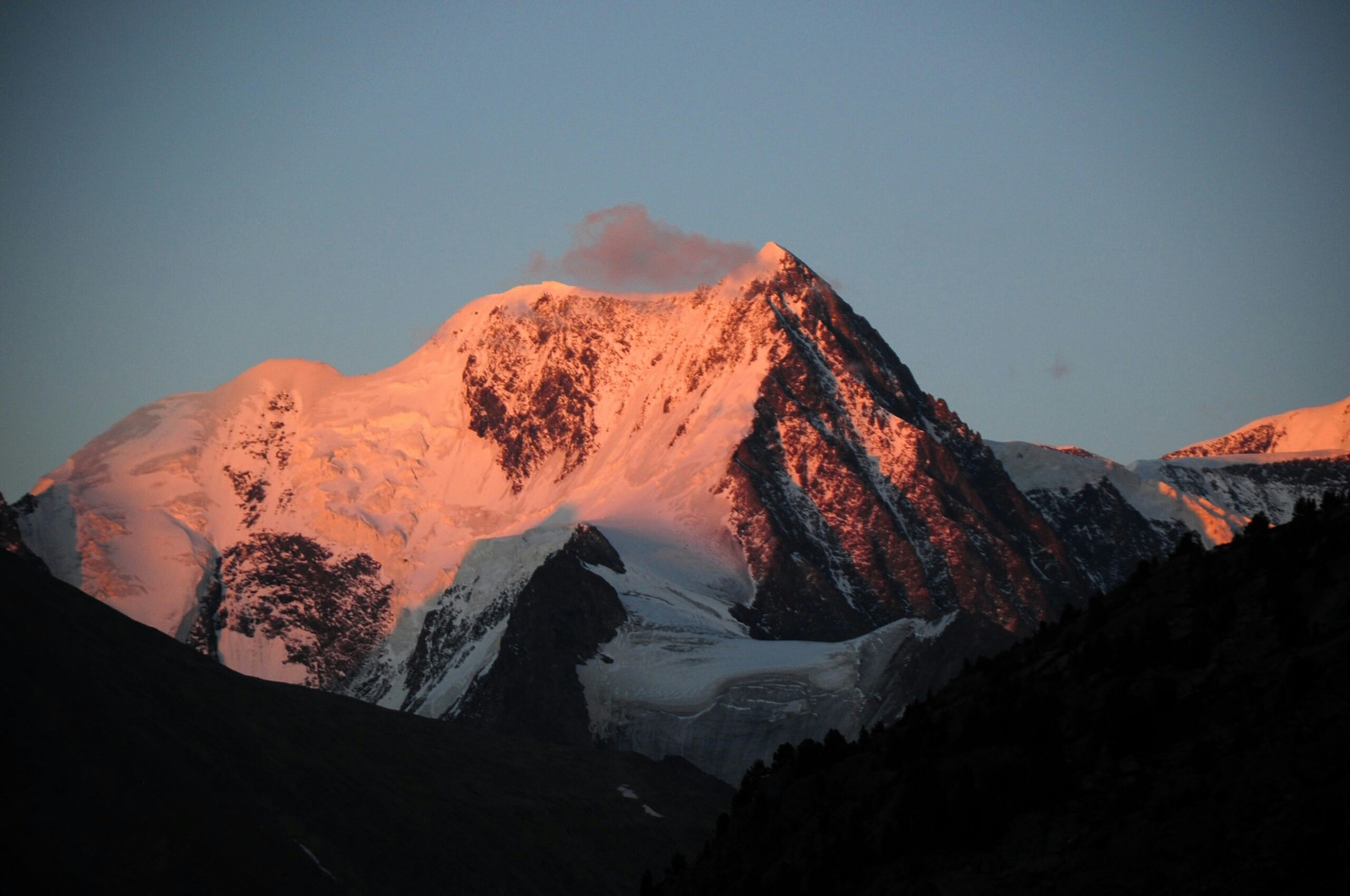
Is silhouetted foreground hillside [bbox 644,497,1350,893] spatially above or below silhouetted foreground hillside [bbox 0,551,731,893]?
above

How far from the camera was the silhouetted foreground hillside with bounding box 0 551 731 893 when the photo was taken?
102625 mm

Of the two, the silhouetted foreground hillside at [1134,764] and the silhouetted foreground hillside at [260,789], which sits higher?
the silhouetted foreground hillside at [1134,764]

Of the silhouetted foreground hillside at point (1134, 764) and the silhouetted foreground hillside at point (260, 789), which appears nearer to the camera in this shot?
the silhouetted foreground hillside at point (1134, 764)

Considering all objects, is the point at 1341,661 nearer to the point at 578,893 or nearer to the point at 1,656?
the point at 1,656

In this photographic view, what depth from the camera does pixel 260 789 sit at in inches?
4830

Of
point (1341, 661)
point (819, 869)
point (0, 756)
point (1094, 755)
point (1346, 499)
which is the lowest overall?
point (0, 756)

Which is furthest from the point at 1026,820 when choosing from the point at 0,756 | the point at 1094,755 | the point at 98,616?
the point at 98,616

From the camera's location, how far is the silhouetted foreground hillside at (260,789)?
10262 cm

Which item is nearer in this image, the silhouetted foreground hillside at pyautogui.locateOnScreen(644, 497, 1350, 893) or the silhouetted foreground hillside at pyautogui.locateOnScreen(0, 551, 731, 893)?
the silhouetted foreground hillside at pyautogui.locateOnScreen(644, 497, 1350, 893)

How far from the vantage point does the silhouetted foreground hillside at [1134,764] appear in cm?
5853

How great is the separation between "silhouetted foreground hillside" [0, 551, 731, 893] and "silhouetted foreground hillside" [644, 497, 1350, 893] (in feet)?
117

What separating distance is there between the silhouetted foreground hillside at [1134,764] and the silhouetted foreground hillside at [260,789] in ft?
117

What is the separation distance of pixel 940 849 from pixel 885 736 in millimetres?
15649

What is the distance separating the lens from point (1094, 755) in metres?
66.5
